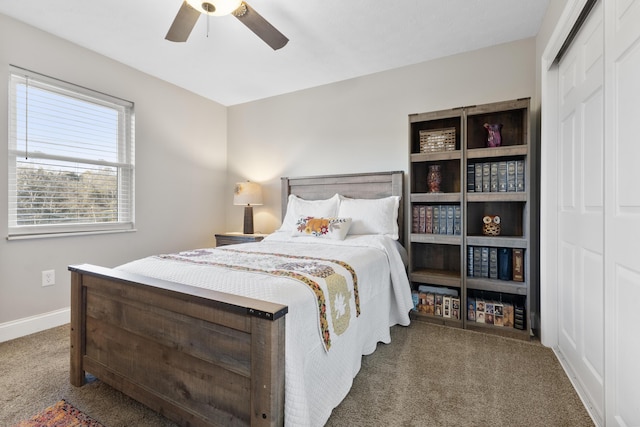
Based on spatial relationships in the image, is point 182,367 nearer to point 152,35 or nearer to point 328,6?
point 328,6

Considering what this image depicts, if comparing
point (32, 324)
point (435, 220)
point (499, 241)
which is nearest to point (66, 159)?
point (32, 324)

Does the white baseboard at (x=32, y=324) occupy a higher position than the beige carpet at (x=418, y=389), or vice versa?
the white baseboard at (x=32, y=324)

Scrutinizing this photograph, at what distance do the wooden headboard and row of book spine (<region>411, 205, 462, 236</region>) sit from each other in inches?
9.5

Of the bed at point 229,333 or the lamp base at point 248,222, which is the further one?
the lamp base at point 248,222

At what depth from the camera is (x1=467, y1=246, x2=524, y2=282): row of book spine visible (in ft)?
8.02

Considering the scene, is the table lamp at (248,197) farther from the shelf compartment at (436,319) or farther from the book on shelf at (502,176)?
the book on shelf at (502,176)

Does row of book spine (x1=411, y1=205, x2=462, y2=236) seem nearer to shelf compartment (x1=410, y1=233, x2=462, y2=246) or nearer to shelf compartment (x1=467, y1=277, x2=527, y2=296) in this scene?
shelf compartment (x1=410, y1=233, x2=462, y2=246)

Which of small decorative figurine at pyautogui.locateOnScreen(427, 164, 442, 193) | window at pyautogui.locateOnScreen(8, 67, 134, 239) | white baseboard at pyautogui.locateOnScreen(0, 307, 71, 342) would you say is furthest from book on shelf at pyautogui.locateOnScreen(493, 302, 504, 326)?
white baseboard at pyautogui.locateOnScreen(0, 307, 71, 342)

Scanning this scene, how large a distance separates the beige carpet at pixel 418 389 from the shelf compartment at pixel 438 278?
48cm

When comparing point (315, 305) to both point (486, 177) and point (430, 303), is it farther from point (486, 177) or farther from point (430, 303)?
point (486, 177)

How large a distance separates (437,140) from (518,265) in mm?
1232

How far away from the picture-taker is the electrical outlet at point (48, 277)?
2.55 metres

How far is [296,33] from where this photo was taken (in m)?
2.54

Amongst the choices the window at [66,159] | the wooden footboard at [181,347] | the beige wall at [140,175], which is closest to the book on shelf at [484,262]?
the wooden footboard at [181,347]
